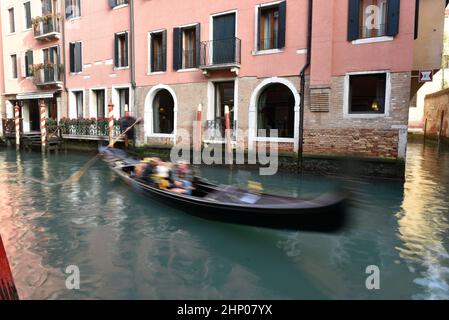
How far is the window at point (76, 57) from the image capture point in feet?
46.3

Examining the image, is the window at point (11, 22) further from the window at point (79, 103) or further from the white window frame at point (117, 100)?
the white window frame at point (117, 100)

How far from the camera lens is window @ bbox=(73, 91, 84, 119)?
47.7 ft

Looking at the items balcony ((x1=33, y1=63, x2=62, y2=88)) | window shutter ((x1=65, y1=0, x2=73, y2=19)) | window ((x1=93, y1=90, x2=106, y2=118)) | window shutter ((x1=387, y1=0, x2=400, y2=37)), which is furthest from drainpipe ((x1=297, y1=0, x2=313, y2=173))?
balcony ((x1=33, y1=63, x2=62, y2=88))

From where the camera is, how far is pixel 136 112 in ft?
41.1

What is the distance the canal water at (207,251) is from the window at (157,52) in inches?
245

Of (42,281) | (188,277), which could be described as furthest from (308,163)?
(42,281)

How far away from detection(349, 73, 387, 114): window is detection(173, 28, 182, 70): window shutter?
5.28 metres

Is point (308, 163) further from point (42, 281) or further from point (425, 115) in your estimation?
point (425, 115)

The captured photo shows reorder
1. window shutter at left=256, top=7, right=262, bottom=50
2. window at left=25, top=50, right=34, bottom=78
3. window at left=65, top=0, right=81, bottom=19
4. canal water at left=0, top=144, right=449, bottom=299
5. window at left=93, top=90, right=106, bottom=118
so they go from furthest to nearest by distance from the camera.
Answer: window at left=25, top=50, right=34, bottom=78 < window at left=65, top=0, right=81, bottom=19 < window at left=93, top=90, right=106, bottom=118 < window shutter at left=256, top=7, right=262, bottom=50 < canal water at left=0, top=144, right=449, bottom=299

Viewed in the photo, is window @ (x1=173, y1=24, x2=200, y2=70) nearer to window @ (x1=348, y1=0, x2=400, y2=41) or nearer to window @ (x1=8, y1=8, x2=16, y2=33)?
window @ (x1=348, y1=0, x2=400, y2=41)

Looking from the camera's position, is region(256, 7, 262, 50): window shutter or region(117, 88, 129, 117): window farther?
region(117, 88, 129, 117): window

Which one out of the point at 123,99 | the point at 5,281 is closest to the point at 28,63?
the point at 123,99

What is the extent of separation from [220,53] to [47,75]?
29.4ft

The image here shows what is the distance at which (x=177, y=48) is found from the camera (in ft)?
36.2
